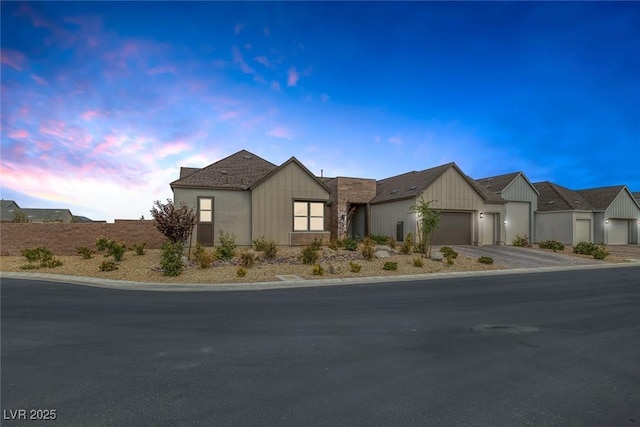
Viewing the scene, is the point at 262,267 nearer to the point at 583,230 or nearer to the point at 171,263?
the point at 171,263

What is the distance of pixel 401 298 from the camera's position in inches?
369

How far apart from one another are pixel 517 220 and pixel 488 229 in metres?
4.33

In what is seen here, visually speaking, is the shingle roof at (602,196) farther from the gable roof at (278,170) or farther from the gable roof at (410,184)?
the gable roof at (278,170)

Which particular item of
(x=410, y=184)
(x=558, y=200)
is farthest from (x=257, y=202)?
(x=558, y=200)

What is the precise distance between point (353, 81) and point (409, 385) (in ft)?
62.4

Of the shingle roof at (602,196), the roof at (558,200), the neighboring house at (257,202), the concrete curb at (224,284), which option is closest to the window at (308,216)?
the neighboring house at (257,202)

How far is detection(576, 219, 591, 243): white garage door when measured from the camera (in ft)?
103

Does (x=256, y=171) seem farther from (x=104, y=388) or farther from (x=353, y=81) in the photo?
(x=104, y=388)

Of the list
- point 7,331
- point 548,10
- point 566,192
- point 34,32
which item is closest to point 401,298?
point 7,331

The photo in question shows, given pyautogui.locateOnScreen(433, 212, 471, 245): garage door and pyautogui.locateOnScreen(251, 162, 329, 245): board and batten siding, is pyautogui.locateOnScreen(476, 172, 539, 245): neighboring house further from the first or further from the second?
pyautogui.locateOnScreen(251, 162, 329, 245): board and batten siding

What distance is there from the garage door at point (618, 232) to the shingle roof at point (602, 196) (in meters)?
1.79

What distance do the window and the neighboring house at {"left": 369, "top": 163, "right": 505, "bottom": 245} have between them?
6.44 meters

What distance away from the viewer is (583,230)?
1250 inches

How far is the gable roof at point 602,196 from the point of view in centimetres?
3234
